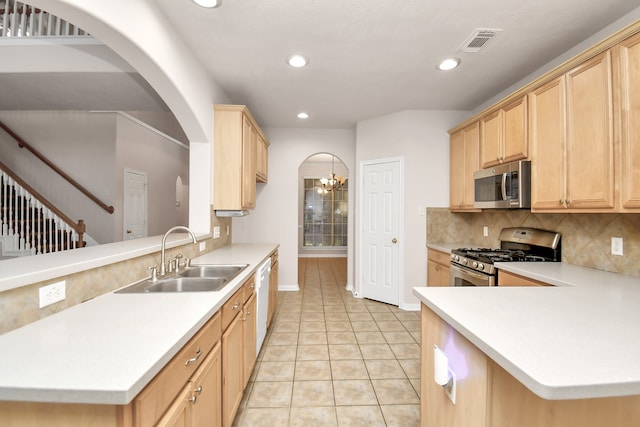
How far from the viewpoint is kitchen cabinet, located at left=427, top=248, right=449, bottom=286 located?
11.2 ft

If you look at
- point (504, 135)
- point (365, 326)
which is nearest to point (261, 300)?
point (365, 326)

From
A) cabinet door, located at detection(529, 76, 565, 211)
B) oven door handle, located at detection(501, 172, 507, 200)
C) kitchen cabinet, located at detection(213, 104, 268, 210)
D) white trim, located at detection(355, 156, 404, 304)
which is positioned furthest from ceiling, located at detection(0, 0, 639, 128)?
oven door handle, located at detection(501, 172, 507, 200)

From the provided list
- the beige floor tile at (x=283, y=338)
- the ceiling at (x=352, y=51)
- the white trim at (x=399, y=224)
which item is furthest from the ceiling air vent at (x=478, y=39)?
the beige floor tile at (x=283, y=338)

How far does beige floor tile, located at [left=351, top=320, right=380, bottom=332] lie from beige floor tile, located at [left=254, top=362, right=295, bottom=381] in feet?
3.37

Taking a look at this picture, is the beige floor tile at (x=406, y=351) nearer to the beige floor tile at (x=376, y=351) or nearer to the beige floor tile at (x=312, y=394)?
the beige floor tile at (x=376, y=351)

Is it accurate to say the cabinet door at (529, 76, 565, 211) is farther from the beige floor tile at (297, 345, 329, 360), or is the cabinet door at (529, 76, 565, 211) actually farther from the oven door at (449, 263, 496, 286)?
the beige floor tile at (297, 345, 329, 360)

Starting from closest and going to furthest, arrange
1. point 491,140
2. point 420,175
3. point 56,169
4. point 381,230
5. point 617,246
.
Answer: point 617,246, point 491,140, point 420,175, point 381,230, point 56,169

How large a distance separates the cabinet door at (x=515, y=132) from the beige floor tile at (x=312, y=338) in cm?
257

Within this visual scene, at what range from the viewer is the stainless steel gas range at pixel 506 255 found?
2.54 m

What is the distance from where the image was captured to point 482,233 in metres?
3.70

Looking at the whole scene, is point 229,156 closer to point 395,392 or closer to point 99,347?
point 99,347

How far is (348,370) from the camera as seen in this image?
2.44m

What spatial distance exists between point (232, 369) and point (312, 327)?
1.73 meters

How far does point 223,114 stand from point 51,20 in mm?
1809
